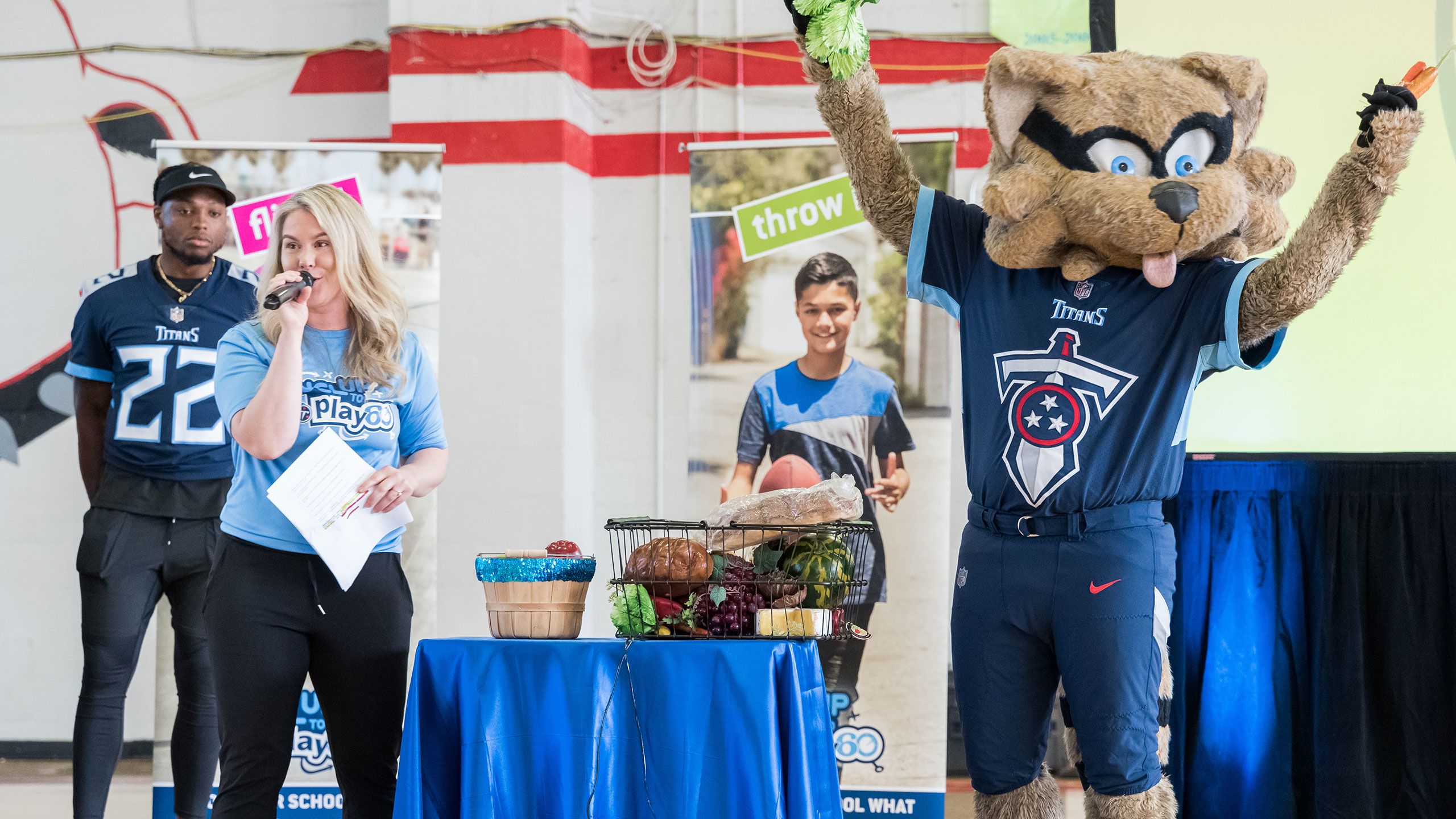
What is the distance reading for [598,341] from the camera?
4.07 metres

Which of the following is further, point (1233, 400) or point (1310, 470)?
point (1233, 400)

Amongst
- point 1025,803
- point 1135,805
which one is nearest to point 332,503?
point 1025,803

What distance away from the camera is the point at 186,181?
3.17 m

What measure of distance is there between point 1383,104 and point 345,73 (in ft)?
11.0

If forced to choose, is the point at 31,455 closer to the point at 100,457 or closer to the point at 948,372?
the point at 100,457

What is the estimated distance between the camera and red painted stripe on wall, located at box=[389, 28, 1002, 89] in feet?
12.6

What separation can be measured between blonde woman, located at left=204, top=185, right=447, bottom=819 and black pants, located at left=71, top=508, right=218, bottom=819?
1047mm

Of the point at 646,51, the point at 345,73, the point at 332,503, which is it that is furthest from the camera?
the point at 345,73

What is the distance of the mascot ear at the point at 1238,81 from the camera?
210cm

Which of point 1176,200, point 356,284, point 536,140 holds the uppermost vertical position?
point 536,140

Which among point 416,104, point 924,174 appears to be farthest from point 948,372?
point 416,104

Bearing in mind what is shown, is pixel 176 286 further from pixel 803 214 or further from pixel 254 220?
pixel 803 214

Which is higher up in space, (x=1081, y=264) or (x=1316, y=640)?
(x=1081, y=264)

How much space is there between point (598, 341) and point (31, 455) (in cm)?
203
